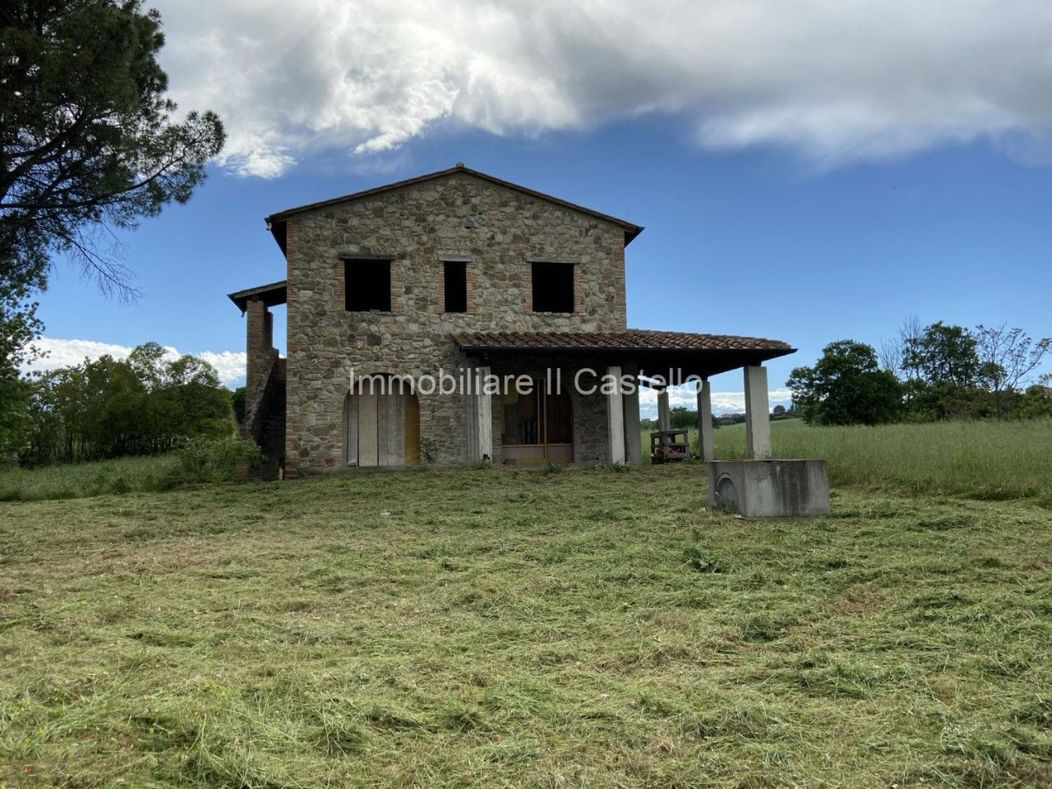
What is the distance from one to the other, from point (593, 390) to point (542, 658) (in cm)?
1168

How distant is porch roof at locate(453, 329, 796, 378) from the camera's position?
12.6 m

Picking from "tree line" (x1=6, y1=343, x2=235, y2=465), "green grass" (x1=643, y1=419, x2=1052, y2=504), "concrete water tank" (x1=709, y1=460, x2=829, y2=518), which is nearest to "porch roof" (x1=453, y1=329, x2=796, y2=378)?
"green grass" (x1=643, y1=419, x2=1052, y2=504)

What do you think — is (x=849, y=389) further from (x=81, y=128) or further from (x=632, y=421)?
(x=81, y=128)

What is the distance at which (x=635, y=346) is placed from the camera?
12.8 metres

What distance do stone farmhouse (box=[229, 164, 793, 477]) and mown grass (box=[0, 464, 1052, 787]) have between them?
6801 mm

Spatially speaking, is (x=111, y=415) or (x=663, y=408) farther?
(x=111, y=415)

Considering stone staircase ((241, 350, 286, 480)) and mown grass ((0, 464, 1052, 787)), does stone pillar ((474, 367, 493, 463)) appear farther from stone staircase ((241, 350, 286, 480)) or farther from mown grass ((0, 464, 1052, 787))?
mown grass ((0, 464, 1052, 787))

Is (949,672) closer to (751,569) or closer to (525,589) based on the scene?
(751,569)

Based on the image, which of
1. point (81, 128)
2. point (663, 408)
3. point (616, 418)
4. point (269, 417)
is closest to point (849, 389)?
point (663, 408)

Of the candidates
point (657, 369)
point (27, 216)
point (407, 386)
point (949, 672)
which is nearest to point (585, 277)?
point (657, 369)

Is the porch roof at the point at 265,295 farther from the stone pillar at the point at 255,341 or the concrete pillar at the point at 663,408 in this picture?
the concrete pillar at the point at 663,408

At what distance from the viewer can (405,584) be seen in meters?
4.67

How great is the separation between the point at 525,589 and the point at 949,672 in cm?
238

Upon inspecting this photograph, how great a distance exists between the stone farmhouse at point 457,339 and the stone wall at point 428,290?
24mm
